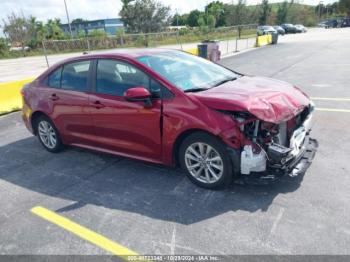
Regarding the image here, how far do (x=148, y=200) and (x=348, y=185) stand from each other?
2361 millimetres

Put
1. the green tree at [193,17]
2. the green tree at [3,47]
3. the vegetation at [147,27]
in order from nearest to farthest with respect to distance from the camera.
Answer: the vegetation at [147,27], the green tree at [3,47], the green tree at [193,17]

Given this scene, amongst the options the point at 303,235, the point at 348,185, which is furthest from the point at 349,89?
the point at 303,235

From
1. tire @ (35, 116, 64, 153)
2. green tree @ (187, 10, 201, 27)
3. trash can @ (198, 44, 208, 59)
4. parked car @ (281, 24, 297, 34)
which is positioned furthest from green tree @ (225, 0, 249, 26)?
tire @ (35, 116, 64, 153)

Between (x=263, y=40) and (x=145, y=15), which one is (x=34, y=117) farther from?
(x=145, y=15)

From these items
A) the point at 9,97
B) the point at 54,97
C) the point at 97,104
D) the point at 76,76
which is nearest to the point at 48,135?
the point at 54,97

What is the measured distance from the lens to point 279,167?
3541 millimetres

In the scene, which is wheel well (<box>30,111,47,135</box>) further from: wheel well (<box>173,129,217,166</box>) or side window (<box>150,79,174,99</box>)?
wheel well (<box>173,129,217,166</box>)

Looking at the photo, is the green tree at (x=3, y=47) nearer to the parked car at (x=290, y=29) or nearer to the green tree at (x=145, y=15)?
the green tree at (x=145, y=15)

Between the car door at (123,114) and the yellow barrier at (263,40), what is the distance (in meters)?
24.3

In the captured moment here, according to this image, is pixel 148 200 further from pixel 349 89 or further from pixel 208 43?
pixel 208 43

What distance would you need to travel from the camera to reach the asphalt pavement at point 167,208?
3.01 meters

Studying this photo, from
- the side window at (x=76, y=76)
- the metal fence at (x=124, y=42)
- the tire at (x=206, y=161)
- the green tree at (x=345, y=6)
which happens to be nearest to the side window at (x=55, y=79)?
the side window at (x=76, y=76)

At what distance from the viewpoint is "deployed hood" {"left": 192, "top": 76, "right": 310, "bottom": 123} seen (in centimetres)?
344

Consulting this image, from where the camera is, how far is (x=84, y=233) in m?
3.30
